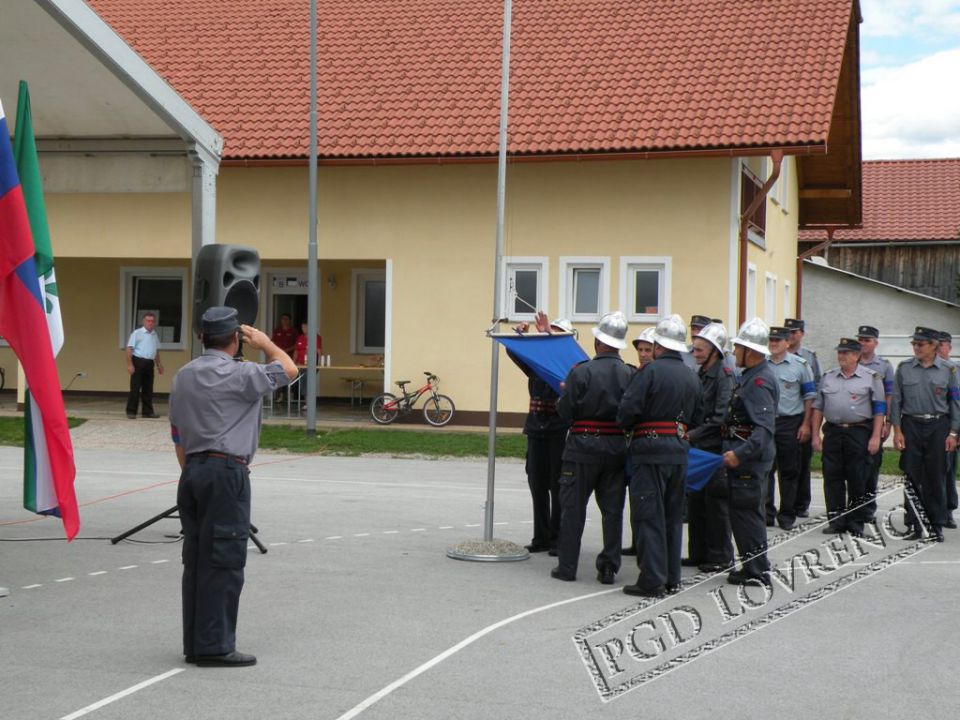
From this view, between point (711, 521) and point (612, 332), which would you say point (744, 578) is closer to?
point (711, 521)

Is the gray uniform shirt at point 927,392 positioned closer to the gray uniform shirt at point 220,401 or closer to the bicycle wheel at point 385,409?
the gray uniform shirt at point 220,401

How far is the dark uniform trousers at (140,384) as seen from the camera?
22.3 metres

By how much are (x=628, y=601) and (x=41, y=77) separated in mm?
6637

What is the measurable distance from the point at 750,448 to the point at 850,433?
3215 millimetres

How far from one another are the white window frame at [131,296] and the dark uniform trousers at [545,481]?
1720cm

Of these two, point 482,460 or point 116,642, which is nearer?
point 116,642

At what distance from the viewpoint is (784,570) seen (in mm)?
9914

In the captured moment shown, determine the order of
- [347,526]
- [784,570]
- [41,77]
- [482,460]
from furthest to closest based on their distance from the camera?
[482,460]
[347,526]
[41,77]
[784,570]

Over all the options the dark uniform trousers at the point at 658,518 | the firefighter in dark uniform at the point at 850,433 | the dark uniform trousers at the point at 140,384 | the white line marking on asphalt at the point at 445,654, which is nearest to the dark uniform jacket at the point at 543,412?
the dark uniform trousers at the point at 658,518

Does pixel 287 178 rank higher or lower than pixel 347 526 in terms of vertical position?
higher

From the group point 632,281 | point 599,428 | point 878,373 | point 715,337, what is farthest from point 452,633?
point 632,281

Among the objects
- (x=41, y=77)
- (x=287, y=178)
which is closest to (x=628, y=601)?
(x=41, y=77)

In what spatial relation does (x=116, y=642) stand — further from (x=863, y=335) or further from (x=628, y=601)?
(x=863, y=335)

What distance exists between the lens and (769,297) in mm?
27156
